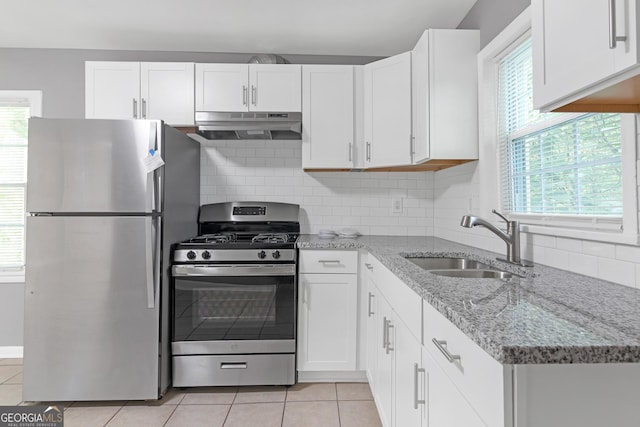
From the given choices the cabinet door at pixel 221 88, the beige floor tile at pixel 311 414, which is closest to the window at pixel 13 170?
the cabinet door at pixel 221 88

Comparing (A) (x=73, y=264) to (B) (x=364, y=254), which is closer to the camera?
(A) (x=73, y=264)

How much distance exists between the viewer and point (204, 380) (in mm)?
2344

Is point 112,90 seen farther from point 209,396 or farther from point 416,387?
point 416,387

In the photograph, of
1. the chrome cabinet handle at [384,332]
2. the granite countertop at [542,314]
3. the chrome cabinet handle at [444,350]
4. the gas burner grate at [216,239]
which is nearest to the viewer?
the granite countertop at [542,314]

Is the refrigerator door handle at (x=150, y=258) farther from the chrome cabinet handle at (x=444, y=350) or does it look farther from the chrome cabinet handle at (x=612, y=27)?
the chrome cabinet handle at (x=612, y=27)

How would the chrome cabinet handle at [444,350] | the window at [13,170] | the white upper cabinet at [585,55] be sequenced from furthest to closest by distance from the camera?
the window at [13,170] < the chrome cabinet handle at [444,350] < the white upper cabinet at [585,55]

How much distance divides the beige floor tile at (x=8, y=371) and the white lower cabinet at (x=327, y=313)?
211cm

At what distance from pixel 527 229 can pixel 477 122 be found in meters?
0.79

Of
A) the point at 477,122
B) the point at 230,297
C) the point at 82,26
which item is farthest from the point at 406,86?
the point at 82,26

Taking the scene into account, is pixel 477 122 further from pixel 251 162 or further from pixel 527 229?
pixel 251 162

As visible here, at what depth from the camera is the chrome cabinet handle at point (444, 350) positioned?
93 cm

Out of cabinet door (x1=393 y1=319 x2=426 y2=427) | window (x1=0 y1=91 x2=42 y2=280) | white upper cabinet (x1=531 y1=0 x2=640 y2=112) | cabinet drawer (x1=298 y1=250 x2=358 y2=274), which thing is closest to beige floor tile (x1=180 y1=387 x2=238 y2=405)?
cabinet drawer (x1=298 y1=250 x2=358 y2=274)

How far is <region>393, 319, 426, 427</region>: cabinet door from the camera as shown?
126 cm

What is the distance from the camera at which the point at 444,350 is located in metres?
0.99
